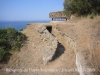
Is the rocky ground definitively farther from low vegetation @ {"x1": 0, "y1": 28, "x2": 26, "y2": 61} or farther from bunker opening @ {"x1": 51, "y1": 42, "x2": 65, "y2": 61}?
low vegetation @ {"x1": 0, "y1": 28, "x2": 26, "y2": 61}

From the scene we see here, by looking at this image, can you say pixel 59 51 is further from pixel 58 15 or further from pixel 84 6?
pixel 58 15

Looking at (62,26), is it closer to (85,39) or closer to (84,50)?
(85,39)

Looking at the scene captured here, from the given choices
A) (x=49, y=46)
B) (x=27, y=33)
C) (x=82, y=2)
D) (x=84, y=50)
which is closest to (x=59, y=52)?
(x=49, y=46)

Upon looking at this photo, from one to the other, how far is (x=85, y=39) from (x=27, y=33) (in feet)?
18.0

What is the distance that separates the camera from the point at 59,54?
876 cm

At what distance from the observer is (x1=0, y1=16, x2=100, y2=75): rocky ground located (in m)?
5.88

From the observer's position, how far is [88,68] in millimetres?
4992

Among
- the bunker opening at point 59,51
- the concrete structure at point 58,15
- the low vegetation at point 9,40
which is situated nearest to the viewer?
the bunker opening at point 59,51

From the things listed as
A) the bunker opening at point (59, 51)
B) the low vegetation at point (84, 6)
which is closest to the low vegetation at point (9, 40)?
the bunker opening at point (59, 51)

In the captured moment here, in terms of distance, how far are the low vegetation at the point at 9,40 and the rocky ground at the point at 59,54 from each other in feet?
1.44

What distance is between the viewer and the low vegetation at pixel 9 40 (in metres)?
9.01

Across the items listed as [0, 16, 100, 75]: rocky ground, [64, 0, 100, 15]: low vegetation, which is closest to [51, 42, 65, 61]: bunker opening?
[0, 16, 100, 75]: rocky ground

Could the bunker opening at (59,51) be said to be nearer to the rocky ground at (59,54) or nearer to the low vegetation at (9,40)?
the rocky ground at (59,54)

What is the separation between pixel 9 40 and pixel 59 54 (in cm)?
371
